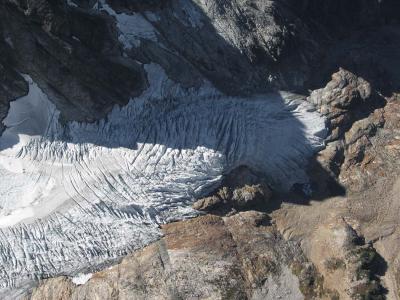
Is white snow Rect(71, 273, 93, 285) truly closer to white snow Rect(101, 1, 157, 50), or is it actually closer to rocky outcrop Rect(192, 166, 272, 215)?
rocky outcrop Rect(192, 166, 272, 215)

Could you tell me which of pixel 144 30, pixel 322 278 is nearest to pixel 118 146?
pixel 144 30

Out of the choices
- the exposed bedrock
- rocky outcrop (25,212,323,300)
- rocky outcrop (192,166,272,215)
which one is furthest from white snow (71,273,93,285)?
rocky outcrop (192,166,272,215)

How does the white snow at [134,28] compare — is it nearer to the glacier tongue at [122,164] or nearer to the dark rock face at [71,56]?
the dark rock face at [71,56]

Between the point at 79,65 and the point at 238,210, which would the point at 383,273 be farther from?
the point at 79,65

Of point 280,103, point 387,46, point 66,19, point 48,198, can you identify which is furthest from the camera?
point 387,46

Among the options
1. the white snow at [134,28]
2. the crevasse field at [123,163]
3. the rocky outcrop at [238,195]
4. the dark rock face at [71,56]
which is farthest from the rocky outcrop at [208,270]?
the white snow at [134,28]

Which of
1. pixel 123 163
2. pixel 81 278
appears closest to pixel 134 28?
pixel 123 163

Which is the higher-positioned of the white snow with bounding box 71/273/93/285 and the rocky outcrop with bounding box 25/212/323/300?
the rocky outcrop with bounding box 25/212/323/300
